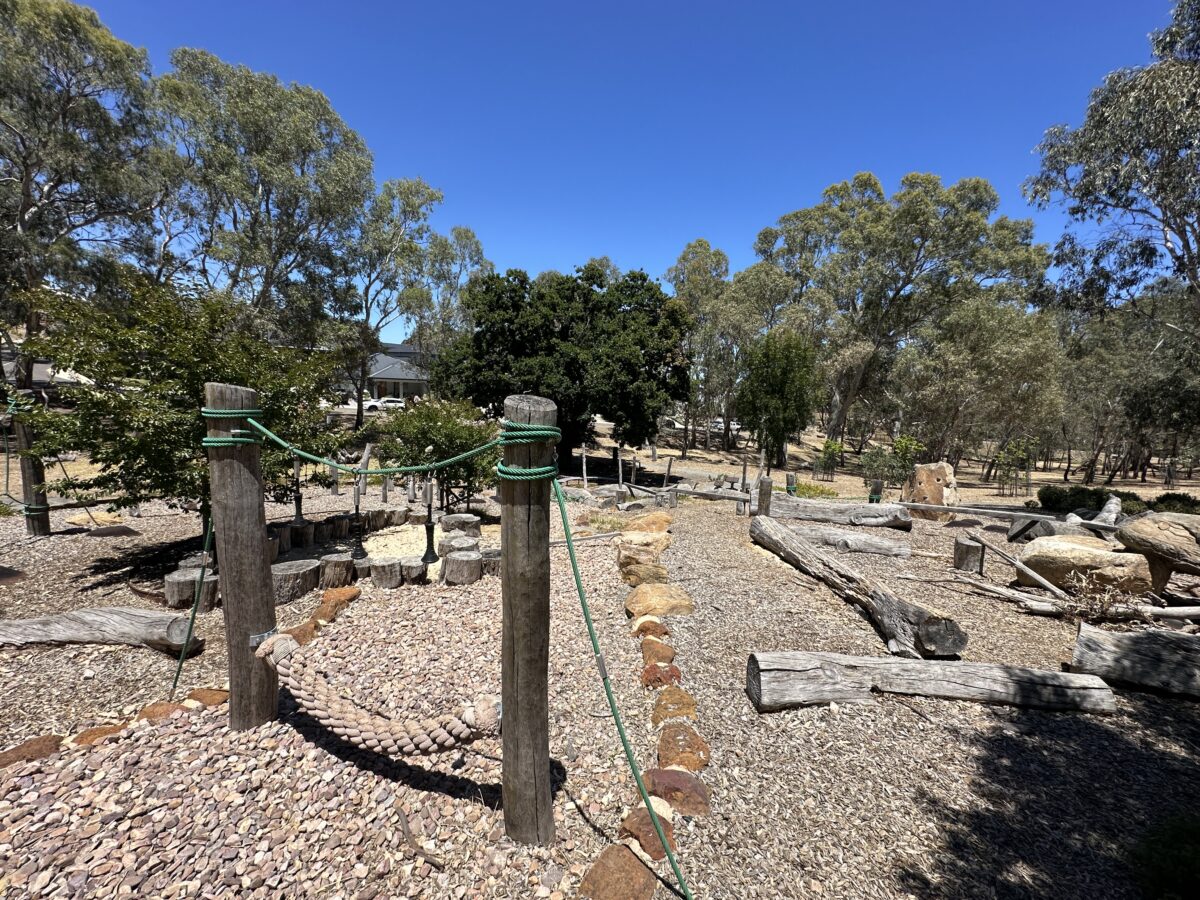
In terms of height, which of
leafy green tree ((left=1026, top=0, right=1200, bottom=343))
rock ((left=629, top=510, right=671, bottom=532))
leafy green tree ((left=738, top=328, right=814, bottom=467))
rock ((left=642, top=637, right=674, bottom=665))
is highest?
leafy green tree ((left=1026, top=0, right=1200, bottom=343))

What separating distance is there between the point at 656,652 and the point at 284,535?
242 inches

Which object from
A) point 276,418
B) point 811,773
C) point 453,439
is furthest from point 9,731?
point 453,439

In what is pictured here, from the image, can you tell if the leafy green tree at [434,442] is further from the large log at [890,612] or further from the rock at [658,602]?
the large log at [890,612]

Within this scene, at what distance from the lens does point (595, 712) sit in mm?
3643

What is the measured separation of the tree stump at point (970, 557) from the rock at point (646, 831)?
6.85 m

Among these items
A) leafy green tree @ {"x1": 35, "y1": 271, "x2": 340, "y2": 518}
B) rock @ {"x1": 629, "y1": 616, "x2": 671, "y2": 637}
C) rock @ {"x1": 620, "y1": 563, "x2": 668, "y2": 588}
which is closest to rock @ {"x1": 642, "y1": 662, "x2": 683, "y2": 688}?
rock @ {"x1": 629, "y1": 616, "x2": 671, "y2": 637}

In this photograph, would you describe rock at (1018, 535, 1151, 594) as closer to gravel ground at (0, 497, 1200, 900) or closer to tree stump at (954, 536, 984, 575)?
tree stump at (954, 536, 984, 575)

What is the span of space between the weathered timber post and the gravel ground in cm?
521

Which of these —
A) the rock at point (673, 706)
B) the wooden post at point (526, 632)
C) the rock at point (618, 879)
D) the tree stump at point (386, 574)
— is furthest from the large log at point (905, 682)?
the tree stump at point (386, 574)

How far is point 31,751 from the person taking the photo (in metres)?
2.89

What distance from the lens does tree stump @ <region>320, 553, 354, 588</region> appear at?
6047 mm

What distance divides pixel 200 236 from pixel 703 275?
27239 mm

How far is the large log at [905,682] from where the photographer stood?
12.4 feet

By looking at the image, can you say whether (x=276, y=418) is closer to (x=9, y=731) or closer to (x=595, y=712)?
(x=9, y=731)
